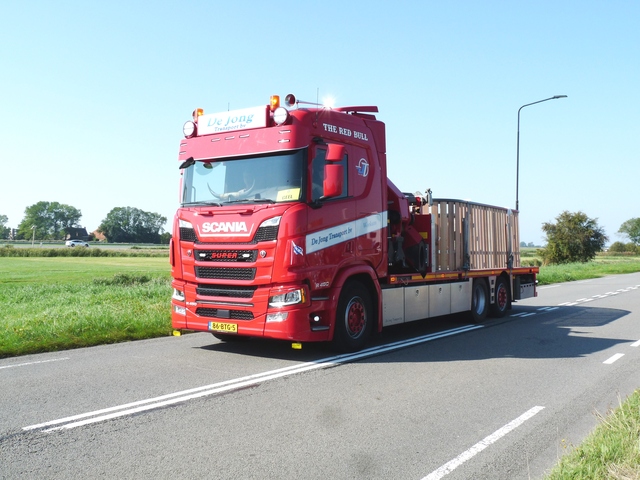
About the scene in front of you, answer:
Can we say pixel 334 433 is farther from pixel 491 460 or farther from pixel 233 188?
pixel 233 188

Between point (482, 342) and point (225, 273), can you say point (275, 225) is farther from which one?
point (482, 342)

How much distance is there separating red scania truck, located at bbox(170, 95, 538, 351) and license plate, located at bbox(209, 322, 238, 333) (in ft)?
0.05

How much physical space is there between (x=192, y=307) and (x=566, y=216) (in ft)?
201

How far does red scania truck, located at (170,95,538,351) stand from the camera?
25.5 feet

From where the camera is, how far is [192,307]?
27.8ft

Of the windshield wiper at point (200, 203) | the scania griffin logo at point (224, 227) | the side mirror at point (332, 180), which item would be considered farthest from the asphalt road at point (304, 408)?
the side mirror at point (332, 180)

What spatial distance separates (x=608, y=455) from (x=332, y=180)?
482 centimetres

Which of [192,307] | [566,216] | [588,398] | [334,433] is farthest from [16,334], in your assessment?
[566,216]

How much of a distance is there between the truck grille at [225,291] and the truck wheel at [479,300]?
6257 millimetres

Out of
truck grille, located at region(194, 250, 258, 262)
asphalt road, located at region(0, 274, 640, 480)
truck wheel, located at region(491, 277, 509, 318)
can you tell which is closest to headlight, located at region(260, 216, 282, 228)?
truck grille, located at region(194, 250, 258, 262)

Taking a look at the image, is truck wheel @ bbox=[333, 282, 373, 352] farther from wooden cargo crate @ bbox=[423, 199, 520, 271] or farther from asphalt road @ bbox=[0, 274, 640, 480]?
wooden cargo crate @ bbox=[423, 199, 520, 271]

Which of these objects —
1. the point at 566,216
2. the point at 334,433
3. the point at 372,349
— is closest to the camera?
the point at 334,433

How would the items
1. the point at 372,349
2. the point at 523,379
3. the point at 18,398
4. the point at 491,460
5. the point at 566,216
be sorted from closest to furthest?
the point at 491,460 → the point at 18,398 → the point at 523,379 → the point at 372,349 → the point at 566,216

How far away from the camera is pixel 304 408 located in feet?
18.5
